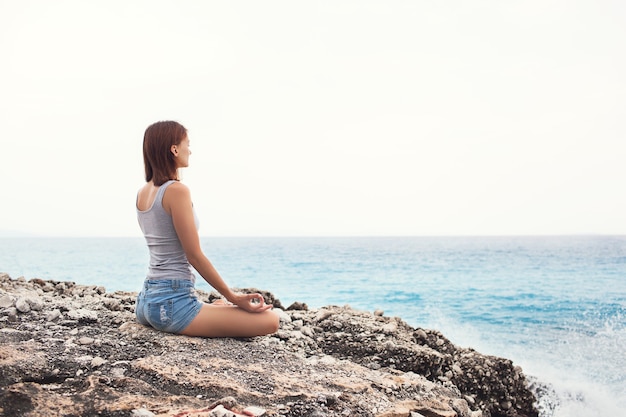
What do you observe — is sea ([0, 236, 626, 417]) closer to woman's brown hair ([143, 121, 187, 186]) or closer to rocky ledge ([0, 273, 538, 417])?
rocky ledge ([0, 273, 538, 417])

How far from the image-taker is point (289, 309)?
7281 mm

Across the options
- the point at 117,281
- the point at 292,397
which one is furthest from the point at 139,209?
the point at 117,281

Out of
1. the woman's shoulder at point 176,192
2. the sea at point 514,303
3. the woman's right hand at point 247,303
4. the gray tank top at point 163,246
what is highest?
the woman's shoulder at point 176,192

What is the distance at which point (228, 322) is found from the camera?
15.2 feet

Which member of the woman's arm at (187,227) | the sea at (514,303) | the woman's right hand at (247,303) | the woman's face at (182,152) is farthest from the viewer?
the sea at (514,303)

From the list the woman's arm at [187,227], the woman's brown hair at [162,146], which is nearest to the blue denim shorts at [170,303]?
the woman's arm at [187,227]

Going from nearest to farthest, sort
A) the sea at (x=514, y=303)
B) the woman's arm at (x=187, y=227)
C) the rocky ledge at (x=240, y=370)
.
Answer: the rocky ledge at (x=240, y=370)
the woman's arm at (x=187, y=227)
the sea at (x=514, y=303)

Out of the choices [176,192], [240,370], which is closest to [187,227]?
[176,192]

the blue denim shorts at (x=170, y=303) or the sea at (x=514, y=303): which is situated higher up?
the blue denim shorts at (x=170, y=303)

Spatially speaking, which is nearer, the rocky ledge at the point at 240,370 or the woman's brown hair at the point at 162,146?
the rocky ledge at the point at 240,370

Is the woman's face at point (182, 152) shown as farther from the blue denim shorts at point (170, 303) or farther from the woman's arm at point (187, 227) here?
the blue denim shorts at point (170, 303)

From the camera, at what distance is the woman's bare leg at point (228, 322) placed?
4547 millimetres

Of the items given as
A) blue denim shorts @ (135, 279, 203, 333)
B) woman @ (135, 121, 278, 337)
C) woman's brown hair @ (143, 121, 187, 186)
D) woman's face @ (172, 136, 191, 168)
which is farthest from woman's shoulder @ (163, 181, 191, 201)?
blue denim shorts @ (135, 279, 203, 333)

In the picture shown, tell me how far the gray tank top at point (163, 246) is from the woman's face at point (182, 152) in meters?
0.20
